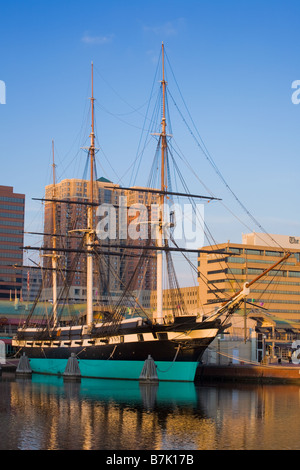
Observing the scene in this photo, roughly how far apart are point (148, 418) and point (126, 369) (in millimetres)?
26513

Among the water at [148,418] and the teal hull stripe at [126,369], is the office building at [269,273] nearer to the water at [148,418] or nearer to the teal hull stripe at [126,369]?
the teal hull stripe at [126,369]

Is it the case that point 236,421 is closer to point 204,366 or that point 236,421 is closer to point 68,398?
point 68,398

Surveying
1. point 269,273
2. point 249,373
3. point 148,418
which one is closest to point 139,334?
point 249,373

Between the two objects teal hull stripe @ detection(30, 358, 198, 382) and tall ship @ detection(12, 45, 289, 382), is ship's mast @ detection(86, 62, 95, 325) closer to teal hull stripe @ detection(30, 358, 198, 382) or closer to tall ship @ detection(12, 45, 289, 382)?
tall ship @ detection(12, 45, 289, 382)

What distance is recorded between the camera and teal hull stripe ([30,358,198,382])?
58.1m

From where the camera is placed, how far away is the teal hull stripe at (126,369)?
5812 centimetres

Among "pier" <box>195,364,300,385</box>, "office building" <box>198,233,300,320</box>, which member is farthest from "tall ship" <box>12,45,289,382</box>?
"office building" <box>198,233,300,320</box>

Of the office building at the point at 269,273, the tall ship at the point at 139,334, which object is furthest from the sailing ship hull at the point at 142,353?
the office building at the point at 269,273

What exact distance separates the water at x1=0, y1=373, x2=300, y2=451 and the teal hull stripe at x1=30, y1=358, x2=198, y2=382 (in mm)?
3339

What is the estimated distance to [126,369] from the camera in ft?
200

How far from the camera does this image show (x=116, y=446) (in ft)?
87.1

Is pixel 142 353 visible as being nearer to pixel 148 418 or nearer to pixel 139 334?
pixel 139 334

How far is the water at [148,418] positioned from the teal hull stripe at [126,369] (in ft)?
11.0
